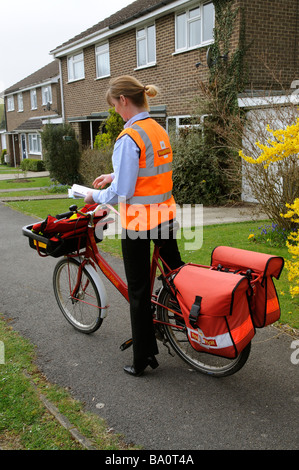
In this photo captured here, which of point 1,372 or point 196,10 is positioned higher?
point 196,10

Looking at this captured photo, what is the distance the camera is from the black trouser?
3230 millimetres

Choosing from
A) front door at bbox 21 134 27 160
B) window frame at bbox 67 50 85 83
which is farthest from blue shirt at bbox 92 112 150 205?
front door at bbox 21 134 27 160

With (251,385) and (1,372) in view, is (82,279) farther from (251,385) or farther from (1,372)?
(251,385)

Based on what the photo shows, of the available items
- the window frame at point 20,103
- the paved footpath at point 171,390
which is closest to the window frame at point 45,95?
the window frame at point 20,103

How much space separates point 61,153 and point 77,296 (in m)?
14.1

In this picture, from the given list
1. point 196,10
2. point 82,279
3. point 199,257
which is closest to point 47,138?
point 196,10

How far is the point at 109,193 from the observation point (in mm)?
3137

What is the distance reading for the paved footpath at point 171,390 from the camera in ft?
8.77

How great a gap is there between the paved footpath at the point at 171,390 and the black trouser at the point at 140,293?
24cm

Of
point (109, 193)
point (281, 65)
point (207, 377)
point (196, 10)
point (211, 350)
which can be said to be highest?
point (196, 10)

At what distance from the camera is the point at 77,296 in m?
4.18

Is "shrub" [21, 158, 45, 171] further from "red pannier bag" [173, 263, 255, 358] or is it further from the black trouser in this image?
"red pannier bag" [173, 263, 255, 358]

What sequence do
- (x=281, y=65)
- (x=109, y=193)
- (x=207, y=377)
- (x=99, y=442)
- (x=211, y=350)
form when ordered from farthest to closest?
(x=281, y=65)
(x=207, y=377)
(x=109, y=193)
(x=211, y=350)
(x=99, y=442)

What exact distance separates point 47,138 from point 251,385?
1561cm
